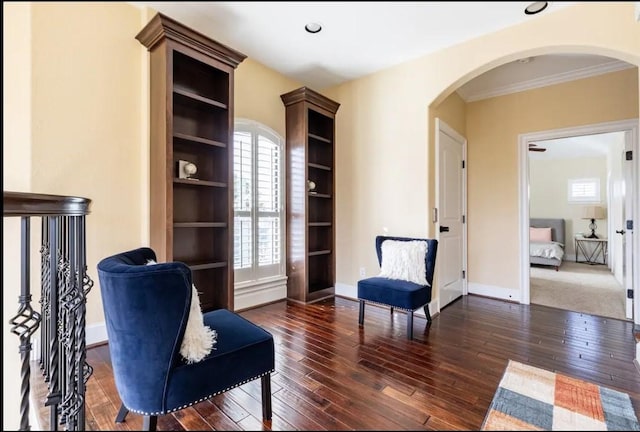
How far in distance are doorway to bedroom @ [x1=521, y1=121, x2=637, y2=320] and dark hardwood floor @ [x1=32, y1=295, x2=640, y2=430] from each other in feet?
3.65

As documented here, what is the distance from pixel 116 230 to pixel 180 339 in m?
1.45

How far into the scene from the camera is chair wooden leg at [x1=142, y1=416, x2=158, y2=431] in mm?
987

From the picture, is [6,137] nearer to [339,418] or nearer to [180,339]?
[180,339]

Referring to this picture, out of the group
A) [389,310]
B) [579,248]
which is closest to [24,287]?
[389,310]

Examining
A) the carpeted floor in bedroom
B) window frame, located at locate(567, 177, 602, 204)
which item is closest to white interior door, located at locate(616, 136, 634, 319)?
the carpeted floor in bedroom

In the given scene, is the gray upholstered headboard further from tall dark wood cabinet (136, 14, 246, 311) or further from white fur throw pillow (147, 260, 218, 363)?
white fur throw pillow (147, 260, 218, 363)

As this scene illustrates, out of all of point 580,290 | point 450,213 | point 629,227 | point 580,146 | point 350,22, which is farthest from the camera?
point 580,146

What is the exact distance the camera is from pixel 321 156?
147 inches

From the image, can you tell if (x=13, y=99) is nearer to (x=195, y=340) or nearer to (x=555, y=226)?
(x=195, y=340)

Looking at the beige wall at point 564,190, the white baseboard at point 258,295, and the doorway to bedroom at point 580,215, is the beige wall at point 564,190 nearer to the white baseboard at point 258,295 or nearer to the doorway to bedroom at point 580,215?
the doorway to bedroom at point 580,215

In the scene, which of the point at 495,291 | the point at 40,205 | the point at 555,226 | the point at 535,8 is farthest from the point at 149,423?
the point at 555,226

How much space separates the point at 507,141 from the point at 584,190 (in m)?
4.91

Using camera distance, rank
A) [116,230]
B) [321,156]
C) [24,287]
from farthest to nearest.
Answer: [321,156]
[116,230]
[24,287]

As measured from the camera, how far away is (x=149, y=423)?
1.00 meters
